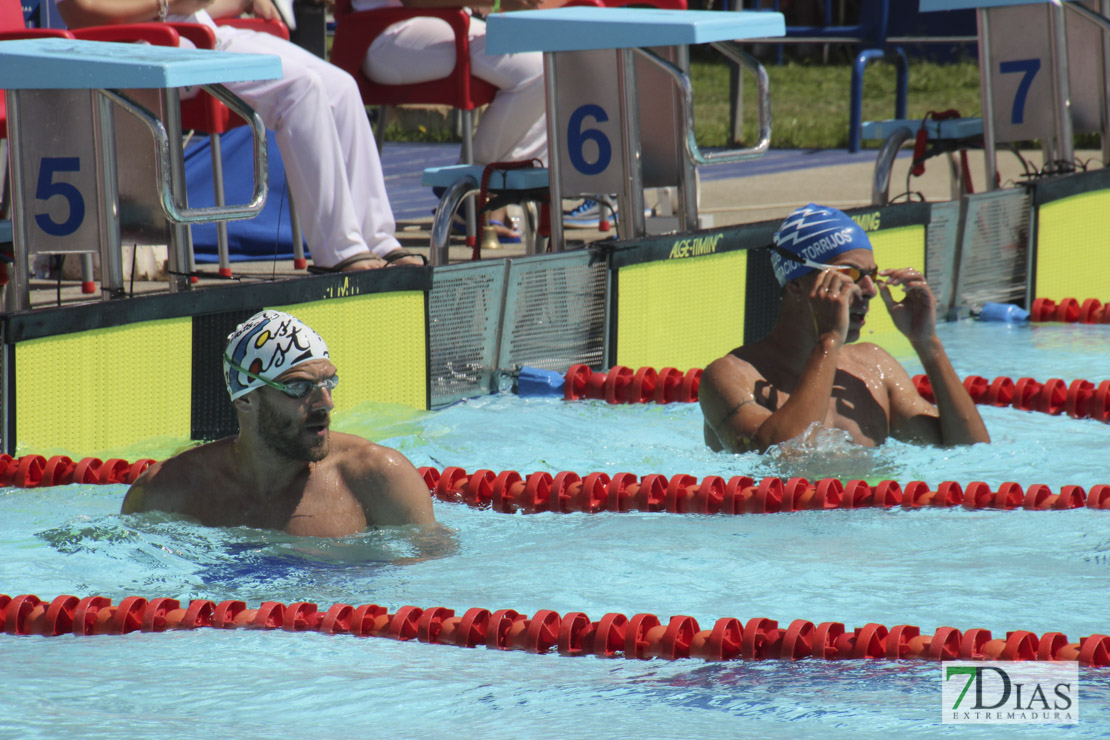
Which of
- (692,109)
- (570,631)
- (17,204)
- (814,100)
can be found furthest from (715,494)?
(814,100)

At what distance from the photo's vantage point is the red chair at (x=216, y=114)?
20.0 ft

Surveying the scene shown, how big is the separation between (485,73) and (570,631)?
4.57 meters

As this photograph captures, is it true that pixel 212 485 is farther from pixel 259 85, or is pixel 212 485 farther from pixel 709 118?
pixel 709 118

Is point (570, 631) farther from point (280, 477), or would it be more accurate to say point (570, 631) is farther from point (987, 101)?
point (987, 101)

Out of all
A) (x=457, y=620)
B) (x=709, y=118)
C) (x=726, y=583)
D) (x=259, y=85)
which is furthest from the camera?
(x=709, y=118)

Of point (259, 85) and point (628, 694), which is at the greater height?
point (259, 85)

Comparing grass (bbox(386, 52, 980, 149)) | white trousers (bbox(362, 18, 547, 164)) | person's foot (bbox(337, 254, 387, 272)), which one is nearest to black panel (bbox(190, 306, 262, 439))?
person's foot (bbox(337, 254, 387, 272))

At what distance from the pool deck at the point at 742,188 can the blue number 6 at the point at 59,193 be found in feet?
5.79

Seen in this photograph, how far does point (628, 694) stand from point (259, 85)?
3713 millimetres

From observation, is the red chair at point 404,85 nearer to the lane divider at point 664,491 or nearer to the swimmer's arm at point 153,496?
the lane divider at point 664,491

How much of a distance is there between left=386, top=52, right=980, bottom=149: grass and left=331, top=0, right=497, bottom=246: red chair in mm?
5933

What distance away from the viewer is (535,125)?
306 inches

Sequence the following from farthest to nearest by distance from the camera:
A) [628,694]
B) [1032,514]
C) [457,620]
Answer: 1. [1032,514]
2. [457,620]
3. [628,694]

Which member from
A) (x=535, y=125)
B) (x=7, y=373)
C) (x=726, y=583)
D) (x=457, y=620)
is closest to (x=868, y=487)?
(x=726, y=583)
